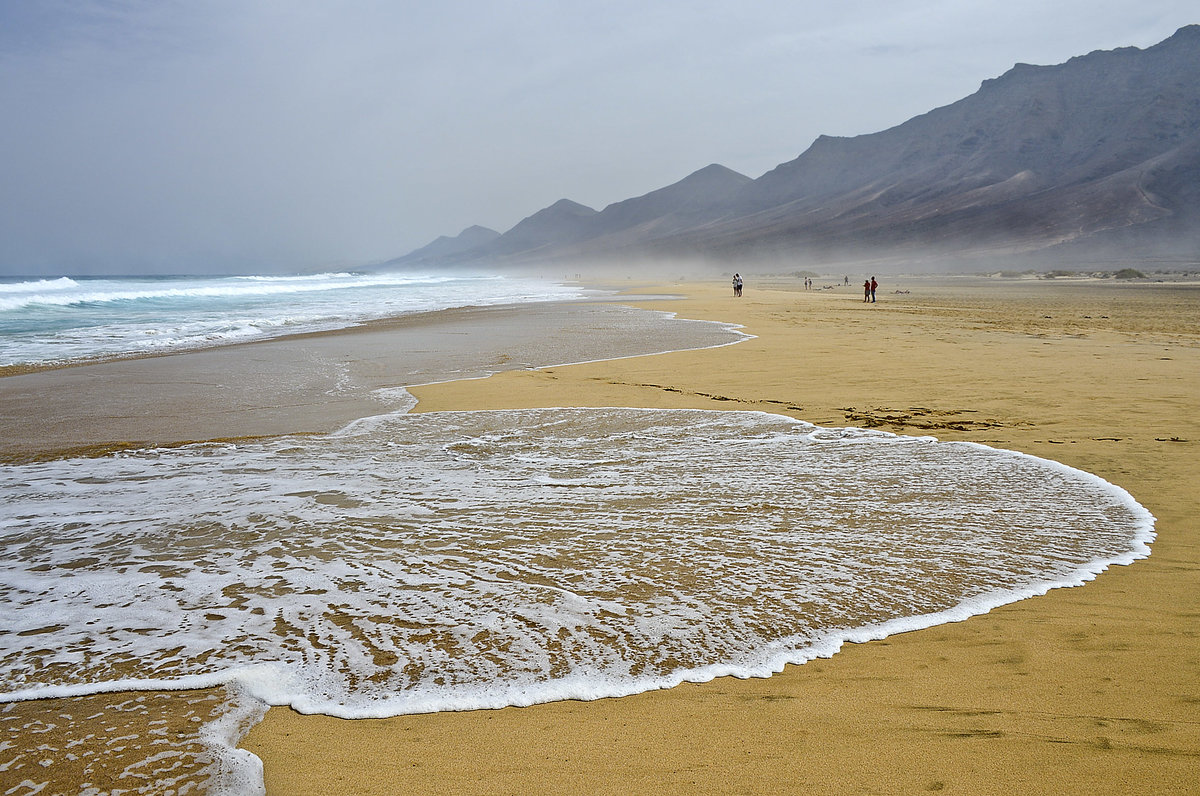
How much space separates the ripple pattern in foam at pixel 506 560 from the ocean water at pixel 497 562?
0.05 feet

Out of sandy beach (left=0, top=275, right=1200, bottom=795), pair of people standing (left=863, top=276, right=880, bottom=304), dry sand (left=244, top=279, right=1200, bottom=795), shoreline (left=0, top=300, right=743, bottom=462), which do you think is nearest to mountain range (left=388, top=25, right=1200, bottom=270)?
pair of people standing (left=863, top=276, right=880, bottom=304)

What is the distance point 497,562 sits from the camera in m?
3.93

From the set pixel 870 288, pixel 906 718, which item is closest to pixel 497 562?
pixel 906 718

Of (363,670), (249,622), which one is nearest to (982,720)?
(363,670)

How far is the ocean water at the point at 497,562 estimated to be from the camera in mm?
2910

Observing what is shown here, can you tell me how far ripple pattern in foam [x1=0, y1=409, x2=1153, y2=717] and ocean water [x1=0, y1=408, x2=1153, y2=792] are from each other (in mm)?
17

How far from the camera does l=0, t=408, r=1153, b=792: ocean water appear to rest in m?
2.91

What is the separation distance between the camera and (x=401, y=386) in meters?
10.4

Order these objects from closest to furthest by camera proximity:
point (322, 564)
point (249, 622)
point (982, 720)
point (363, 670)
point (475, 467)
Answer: point (982, 720)
point (363, 670)
point (249, 622)
point (322, 564)
point (475, 467)

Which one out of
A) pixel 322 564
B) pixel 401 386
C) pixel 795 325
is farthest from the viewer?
pixel 795 325

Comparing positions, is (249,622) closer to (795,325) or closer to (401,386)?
(401,386)

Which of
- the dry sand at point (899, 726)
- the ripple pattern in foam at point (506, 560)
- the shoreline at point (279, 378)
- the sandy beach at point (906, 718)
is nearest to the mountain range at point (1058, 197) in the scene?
the shoreline at point (279, 378)

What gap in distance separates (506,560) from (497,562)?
5 cm

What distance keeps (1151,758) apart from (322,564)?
11.5ft
